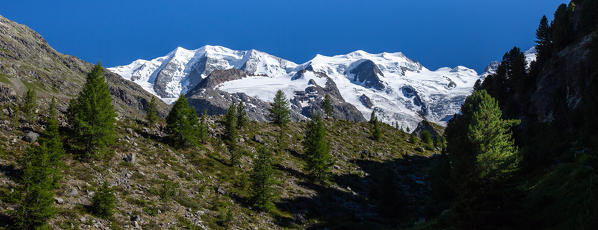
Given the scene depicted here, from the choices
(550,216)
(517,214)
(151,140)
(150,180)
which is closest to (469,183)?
(517,214)

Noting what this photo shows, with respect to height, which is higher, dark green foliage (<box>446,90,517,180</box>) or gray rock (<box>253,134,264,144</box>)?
gray rock (<box>253,134,264,144</box>)

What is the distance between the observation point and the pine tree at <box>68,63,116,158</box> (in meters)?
33.4

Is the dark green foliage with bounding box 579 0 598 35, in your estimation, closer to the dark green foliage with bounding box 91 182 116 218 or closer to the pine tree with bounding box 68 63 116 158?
the pine tree with bounding box 68 63 116 158

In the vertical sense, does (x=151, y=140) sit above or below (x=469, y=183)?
above

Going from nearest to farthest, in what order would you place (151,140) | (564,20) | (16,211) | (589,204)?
1. (589,204)
2. (16,211)
3. (151,140)
4. (564,20)

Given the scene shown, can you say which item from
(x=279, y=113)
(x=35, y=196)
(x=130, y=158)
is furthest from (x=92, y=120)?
(x=279, y=113)

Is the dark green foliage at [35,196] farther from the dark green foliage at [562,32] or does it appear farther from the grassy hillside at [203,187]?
the dark green foliage at [562,32]

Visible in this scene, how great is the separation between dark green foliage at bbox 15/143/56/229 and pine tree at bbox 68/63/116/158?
1192 cm

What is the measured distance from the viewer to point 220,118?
71.8 meters

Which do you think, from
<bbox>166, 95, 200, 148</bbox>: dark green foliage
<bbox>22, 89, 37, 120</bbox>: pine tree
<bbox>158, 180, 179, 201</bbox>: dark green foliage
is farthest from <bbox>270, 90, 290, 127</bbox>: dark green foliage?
<bbox>22, 89, 37, 120</bbox>: pine tree

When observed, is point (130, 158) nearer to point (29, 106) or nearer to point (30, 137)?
point (30, 137)

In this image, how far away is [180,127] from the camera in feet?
156

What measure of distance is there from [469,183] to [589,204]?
6462mm

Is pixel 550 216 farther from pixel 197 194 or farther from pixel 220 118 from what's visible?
pixel 220 118
